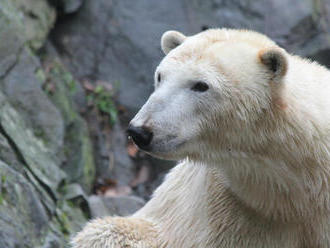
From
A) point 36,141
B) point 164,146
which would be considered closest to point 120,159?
point 36,141

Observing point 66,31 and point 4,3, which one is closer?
point 4,3

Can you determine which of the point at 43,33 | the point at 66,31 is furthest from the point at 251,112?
the point at 66,31

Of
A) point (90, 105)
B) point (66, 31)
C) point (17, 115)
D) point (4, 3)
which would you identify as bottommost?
point (90, 105)

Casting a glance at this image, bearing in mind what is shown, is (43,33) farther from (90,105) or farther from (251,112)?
(251,112)

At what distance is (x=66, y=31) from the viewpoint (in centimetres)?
964

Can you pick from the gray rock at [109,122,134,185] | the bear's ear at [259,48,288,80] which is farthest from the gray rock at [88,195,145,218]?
the bear's ear at [259,48,288,80]

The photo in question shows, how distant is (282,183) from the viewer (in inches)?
172

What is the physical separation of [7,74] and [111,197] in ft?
6.14

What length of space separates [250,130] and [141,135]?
75 centimetres

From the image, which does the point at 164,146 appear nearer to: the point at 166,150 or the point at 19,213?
the point at 166,150

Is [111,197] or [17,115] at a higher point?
[17,115]

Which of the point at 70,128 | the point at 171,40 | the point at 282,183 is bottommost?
the point at 70,128

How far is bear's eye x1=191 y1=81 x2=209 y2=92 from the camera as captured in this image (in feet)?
13.8

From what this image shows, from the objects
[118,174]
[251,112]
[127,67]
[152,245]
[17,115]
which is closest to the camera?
[251,112]
